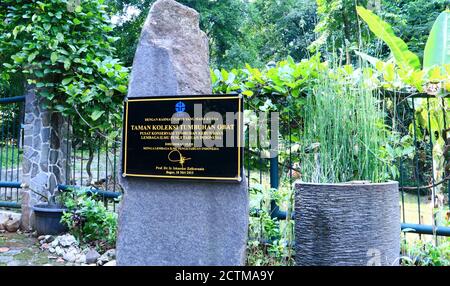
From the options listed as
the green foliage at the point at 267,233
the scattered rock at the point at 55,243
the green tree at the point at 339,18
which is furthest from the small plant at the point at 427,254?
the green tree at the point at 339,18

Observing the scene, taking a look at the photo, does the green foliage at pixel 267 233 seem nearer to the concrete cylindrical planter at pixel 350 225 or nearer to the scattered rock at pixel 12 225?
the concrete cylindrical planter at pixel 350 225

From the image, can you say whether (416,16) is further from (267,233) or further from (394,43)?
(267,233)

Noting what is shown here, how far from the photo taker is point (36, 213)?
4.41 meters

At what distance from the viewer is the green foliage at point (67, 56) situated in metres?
4.11

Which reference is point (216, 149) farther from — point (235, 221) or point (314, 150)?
point (314, 150)

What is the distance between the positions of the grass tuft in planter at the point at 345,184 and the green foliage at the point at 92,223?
7.71 ft

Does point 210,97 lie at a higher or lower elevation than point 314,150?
higher

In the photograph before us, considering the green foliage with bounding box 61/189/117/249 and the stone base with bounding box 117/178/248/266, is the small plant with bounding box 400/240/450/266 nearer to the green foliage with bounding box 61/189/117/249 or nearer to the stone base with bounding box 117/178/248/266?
the stone base with bounding box 117/178/248/266

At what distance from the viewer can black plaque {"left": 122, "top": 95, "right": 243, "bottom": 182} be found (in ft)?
8.46

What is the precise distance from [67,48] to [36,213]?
6.81 feet

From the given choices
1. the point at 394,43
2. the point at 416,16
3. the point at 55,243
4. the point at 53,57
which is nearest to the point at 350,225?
the point at 394,43

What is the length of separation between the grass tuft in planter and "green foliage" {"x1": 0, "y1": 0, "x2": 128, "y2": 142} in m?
2.30

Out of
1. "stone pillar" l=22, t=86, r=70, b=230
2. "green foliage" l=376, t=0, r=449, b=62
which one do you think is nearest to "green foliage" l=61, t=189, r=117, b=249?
"stone pillar" l=22, t=86, r=70, b=230
